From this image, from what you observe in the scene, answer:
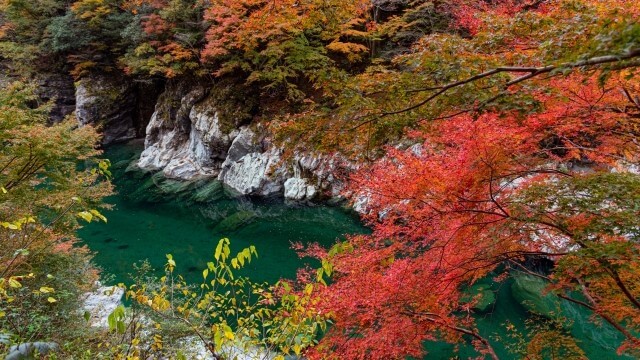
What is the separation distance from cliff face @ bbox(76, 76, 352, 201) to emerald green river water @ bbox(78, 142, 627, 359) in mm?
724

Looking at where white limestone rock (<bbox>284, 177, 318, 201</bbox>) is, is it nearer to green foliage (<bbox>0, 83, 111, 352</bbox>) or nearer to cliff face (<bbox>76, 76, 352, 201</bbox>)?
cliff face (<bbox>76, 76, 352, 201</bbox>)

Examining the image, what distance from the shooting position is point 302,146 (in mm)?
3955

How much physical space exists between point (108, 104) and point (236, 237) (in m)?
16.7

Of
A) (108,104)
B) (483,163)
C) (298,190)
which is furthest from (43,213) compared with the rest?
(108,104)

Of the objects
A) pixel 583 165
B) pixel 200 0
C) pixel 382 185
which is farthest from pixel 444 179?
pixel 200 0

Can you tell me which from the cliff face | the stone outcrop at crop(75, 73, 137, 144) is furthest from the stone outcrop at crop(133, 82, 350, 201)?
the stone outcrop at crop(75, 73, 137, 144)

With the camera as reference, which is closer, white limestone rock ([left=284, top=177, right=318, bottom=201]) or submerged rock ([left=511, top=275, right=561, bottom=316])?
submerged rock ([left=511, top=275, right=561, bottom=316])

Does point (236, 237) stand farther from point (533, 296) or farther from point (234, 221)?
point (533, 296)

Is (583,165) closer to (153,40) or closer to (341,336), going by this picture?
(341,336)

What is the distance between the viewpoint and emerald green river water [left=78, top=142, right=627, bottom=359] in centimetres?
777

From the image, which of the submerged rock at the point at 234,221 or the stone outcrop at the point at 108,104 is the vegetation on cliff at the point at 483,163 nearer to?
the submerged rock at the point at 234,221

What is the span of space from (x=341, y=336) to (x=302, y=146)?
3660mm

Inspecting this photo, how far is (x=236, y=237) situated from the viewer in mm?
12641

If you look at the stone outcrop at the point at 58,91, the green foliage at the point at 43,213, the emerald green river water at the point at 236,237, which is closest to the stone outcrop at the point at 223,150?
the emerald green river water at the point at 236,237
